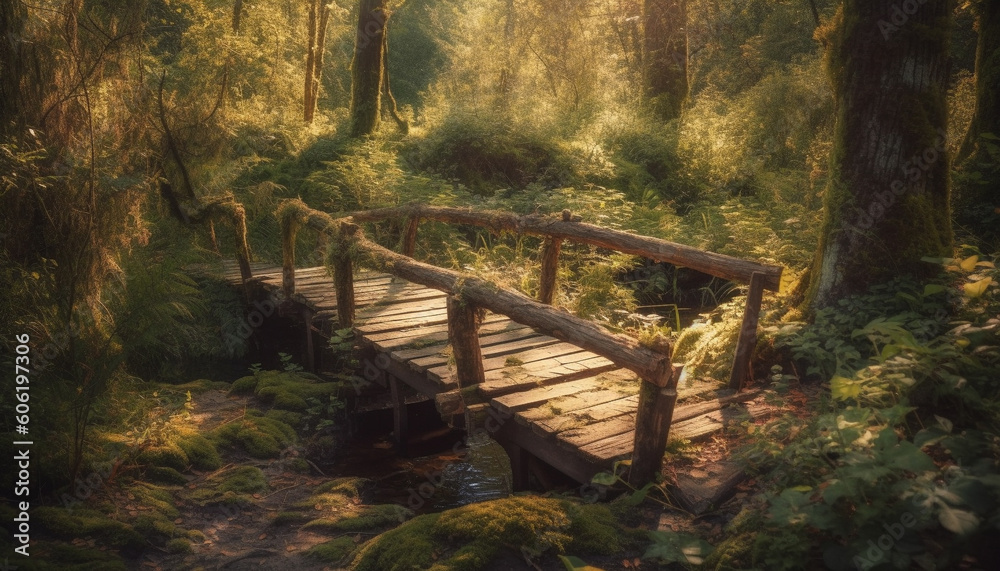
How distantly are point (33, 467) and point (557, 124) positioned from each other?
1558cm

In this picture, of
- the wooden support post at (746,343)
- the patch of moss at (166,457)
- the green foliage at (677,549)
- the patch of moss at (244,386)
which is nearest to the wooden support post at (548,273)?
the wooden support post at (746,343)

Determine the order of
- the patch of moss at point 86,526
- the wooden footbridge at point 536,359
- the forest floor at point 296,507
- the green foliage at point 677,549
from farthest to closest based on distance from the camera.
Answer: the wooden footbridge at point 536,359
the patch of moss at point 86,526
the forest floor at point 296,507
the green foliage at point 677,549

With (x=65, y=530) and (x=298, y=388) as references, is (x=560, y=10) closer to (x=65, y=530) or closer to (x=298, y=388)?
(x=298, y=388)

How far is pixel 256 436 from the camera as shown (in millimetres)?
6746

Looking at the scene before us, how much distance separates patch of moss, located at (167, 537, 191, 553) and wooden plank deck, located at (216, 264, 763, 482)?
7.49 feet

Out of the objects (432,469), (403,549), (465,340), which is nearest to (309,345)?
(432,469)

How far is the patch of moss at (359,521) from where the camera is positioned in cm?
501

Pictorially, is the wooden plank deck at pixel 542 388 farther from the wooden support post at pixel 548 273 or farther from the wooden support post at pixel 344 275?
the wooden support post at pixel 548 273

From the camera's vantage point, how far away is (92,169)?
516 cm

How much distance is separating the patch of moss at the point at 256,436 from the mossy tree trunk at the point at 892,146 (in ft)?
18.6

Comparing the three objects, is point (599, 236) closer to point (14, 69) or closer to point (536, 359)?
point (536, 359)

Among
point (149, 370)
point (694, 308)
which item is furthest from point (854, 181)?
point (149, 370)

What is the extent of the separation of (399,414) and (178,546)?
325 cm

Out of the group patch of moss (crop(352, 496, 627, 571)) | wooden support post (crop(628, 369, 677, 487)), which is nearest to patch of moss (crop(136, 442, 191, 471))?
patch of moss (crop(352, 496, 627, 571))
